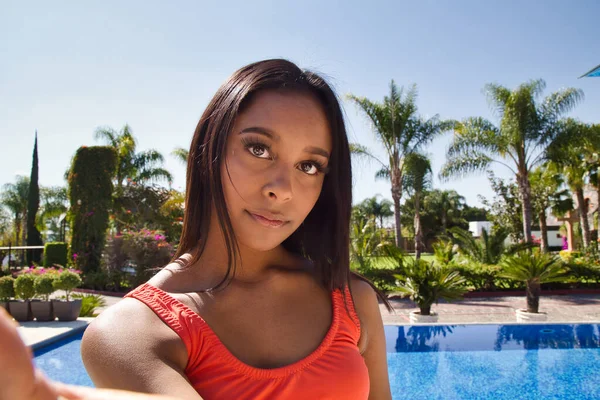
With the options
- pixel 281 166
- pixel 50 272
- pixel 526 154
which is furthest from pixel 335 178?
pixel 526 154

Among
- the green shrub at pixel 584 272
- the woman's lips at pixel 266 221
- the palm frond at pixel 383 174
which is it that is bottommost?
the green shrub at pixel 584 272

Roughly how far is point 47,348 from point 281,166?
8.56 m

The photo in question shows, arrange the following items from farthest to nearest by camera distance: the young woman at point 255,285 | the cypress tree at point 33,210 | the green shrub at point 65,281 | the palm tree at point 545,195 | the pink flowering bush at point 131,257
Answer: the palm tree at point 545,195 → the cypress tree at point 33,210 → the pink flowering bush at point 131,257 → the green shrub at point 65,281 → the young woman at point 255,285

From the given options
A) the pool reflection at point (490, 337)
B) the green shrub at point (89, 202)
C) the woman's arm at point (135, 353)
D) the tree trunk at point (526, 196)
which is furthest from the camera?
the tree trunk at point (526, 196)

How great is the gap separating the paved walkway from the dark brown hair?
350 inches

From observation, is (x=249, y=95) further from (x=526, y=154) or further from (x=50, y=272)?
(x=526, y=154)

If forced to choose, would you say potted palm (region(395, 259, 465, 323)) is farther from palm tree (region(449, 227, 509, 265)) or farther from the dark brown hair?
the dark brown hair

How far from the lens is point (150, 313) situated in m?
0.99

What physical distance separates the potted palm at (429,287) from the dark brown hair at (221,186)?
857 cm

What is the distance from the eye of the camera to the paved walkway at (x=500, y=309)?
1082 cm

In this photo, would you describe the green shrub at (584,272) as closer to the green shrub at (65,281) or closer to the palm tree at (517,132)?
the palm tree at (517,132)

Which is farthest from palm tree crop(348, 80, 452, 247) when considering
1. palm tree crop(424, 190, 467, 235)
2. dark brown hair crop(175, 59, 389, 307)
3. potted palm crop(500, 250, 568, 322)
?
palm tree crop(424, 190, 467, 235)

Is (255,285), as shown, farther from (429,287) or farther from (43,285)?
(43,285)

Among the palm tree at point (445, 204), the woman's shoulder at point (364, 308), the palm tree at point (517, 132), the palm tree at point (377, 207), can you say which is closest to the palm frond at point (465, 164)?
the palm tree at point (517, 132)
